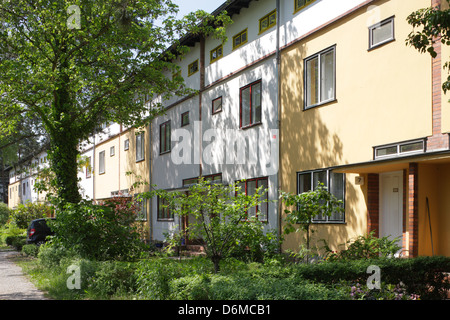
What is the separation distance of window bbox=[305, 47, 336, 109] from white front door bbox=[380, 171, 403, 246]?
2918 mm

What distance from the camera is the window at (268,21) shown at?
16969 millimetres

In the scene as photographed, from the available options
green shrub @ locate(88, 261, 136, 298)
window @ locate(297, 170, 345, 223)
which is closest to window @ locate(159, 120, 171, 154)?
window @ locate(297, 170, 345, 223)

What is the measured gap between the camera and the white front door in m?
12.2

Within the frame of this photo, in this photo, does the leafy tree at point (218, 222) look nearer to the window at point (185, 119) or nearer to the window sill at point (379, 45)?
the window sill at point (379, 45)

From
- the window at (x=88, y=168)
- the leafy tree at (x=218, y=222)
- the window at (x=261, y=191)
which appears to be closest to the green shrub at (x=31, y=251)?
the window at (x=261, y=191)

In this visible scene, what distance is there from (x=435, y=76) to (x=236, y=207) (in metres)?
5.12

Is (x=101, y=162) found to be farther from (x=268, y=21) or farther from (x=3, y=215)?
(x=268, y=21)

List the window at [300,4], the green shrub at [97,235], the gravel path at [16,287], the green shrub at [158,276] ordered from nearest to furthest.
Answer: the green shrub at [158,276] < the gravel path at [16,287] < the green shrub at [97,235] < the window at [300,4]


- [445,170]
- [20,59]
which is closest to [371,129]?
[445,170]

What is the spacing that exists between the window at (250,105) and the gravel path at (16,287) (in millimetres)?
8937

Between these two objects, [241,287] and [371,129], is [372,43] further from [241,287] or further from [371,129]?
[241,287]

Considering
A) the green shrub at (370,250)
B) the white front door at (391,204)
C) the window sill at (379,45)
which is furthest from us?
the white front door at (391,204)

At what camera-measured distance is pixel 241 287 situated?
711cm

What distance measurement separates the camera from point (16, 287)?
12.3m
